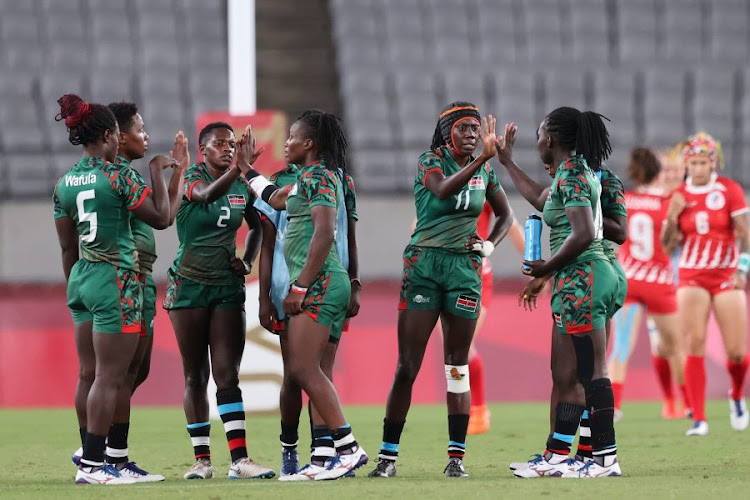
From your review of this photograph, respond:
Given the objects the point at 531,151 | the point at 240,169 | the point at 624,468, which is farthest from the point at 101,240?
the point at 531,151

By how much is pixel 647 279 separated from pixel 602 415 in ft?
Result: 15.0

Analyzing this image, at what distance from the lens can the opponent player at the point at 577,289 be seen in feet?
19.8

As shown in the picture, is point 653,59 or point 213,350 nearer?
point 213,350

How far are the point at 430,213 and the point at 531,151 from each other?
35.7 feet

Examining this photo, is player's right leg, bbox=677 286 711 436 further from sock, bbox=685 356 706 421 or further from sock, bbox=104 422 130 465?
sock, bbox=104 422 130 465

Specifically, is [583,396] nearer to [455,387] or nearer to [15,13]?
[455,387]

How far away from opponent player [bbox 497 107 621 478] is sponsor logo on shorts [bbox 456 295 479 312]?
1.27ft

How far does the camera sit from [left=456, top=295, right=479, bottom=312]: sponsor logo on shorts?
641 centimetres

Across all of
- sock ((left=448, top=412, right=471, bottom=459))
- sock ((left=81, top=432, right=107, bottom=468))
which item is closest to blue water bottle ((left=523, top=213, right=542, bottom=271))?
sock ((left=448, top=412, right=471, bottom=459))

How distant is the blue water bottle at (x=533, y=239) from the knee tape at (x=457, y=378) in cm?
66

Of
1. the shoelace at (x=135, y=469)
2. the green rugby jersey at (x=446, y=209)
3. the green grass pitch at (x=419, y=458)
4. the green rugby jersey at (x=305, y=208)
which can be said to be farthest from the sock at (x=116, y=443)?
the green rugby jersey at (x=446, y=209)

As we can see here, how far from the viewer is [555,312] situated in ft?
20.3

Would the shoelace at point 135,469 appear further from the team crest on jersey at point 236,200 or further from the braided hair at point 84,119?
the braided hair at point 84,119

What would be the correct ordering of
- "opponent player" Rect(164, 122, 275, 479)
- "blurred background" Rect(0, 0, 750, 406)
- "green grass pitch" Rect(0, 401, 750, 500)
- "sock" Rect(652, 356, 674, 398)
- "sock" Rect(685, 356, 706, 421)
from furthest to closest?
"blurred background" Rect(0, 0, 750, 406) < "sock" Rect(652, 356, 674, 398) < "sock" Rect(685, 356, 706, 421) < "opponent player" Rect(164, 122, 275, 479) < "green grass pitch" Rect(0, 401, 750, 500)
